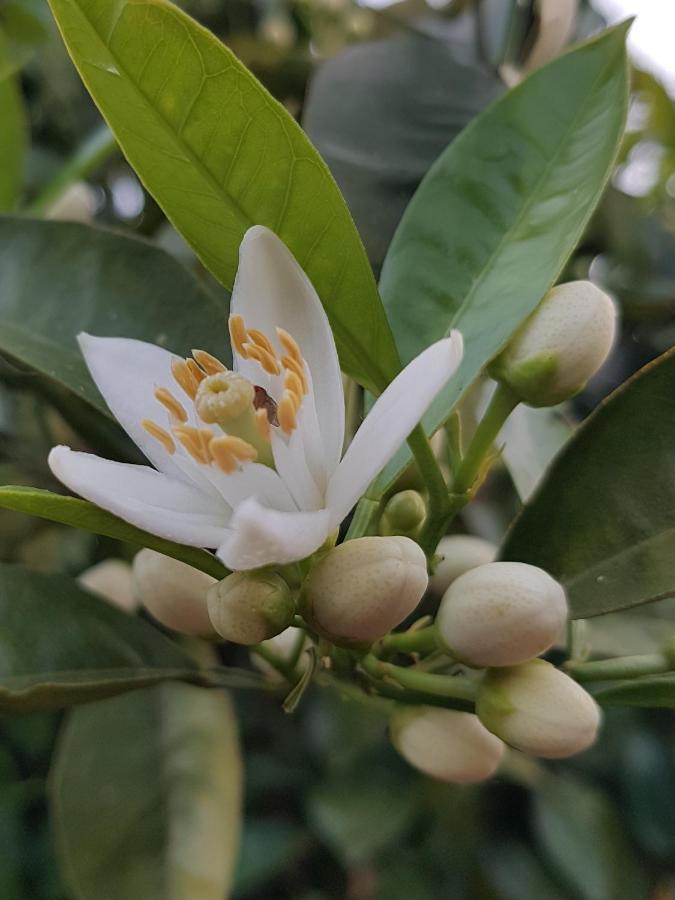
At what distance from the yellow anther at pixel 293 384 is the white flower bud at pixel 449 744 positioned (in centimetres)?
19

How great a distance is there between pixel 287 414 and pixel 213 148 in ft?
0.38

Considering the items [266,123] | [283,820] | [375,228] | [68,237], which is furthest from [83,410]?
[283,820]

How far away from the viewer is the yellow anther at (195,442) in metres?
0.35

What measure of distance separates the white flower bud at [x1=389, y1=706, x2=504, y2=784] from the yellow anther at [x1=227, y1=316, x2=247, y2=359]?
208mm

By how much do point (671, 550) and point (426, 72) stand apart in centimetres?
49

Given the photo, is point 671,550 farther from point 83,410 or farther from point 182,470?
point 83,410

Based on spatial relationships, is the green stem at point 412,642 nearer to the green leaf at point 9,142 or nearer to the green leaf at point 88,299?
the green leaf at point 88,299

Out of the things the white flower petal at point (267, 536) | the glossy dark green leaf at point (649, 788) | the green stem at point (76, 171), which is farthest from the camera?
the glossy dark green leaf at point (649, 788)

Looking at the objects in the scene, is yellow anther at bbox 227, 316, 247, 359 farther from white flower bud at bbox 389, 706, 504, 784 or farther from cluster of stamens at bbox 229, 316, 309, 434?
white flower bud at bbox 389, 706, 504, 784

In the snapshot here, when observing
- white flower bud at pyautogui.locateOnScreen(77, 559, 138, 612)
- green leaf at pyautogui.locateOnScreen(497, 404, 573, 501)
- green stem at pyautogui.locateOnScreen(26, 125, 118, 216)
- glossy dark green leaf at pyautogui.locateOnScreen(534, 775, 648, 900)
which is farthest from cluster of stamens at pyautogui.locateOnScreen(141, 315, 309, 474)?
glossy dark green leaf at pyautogui.locateOnScreen(534, 775, 648, 900)

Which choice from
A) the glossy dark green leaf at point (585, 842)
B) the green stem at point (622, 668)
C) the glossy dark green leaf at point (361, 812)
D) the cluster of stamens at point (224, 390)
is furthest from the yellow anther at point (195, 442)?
the glossy dark green leaf at point (585, 842)

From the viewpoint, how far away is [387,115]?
26.3 inches

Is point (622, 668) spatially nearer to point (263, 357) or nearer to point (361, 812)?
point (263, 357)

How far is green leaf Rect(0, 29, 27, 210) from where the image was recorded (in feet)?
2.52
